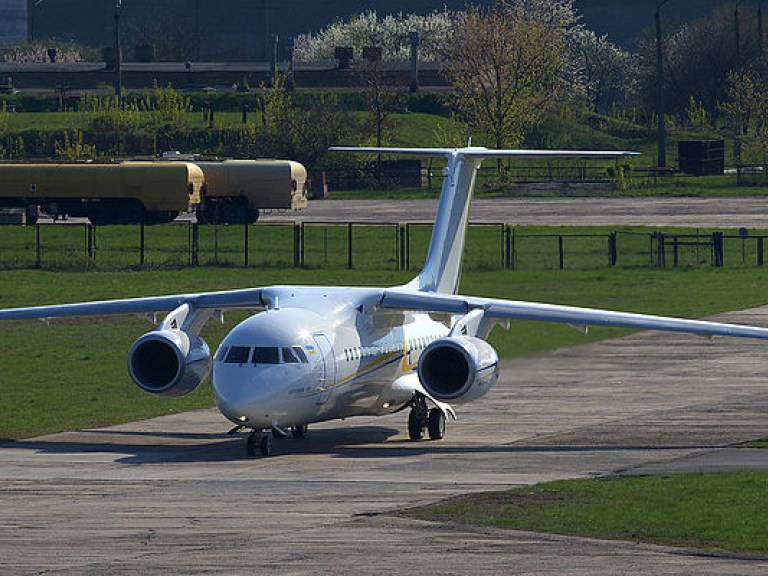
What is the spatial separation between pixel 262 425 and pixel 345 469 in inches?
73.6

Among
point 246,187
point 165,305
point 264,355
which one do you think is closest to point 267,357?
point 264,355

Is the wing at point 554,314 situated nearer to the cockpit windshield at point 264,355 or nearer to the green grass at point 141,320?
the cockpit windshield at point 264,355

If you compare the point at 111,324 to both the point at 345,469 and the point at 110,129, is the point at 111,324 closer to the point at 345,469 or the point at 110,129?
the point at 345,469

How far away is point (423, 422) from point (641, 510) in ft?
34.1

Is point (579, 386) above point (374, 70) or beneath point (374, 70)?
beneath

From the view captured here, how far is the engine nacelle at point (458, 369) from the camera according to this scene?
32312 mm

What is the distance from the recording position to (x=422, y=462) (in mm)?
31859

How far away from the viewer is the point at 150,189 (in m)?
88.4

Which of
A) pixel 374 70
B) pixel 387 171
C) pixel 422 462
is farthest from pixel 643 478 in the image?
pixel 374 70

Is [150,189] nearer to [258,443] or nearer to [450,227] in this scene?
[450,227]

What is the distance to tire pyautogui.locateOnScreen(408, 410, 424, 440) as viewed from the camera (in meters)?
35.5

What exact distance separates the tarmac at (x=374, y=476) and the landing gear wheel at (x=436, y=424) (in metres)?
0.55

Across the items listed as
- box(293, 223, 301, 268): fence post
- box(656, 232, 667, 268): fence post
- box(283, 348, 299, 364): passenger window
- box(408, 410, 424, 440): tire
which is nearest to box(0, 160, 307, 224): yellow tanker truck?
box(293, 223, 301, 268): fence post

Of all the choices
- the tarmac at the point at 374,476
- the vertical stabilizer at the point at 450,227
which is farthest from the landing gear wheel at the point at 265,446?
the vertical stabilizer at the point at 450,227
